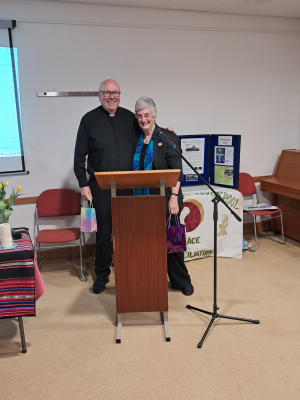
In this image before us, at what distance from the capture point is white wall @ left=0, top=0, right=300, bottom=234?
13.1ft

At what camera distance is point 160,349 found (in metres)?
2.68

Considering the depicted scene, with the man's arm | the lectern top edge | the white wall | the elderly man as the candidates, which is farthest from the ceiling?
the lectern top edge

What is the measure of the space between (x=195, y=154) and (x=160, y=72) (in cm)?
102

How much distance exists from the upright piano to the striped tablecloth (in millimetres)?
3166

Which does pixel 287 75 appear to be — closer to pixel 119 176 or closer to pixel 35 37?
pixel 35 37

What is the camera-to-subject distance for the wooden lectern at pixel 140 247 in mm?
2660

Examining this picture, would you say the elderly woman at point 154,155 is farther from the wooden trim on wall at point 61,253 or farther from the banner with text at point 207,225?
the wooden trim on wall at point 61,253

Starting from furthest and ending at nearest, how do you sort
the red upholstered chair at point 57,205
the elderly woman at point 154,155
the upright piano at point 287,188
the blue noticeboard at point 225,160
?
the upright piano at point 287,188 → the blue noticeboard at point 225,160 → the red upholstered chair at point 57,205 → the elderly woman at point 154,155

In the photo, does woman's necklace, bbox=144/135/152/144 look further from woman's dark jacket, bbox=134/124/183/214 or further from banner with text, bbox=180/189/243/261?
banner with text, bbox=180/189/243/261

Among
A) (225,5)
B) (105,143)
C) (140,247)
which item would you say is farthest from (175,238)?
(225,5)

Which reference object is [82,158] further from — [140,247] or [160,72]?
[160,72]

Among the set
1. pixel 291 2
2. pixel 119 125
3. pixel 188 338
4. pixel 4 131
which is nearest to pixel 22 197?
pixel 4 131

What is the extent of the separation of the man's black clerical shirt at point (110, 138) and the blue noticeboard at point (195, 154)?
48.9 inches

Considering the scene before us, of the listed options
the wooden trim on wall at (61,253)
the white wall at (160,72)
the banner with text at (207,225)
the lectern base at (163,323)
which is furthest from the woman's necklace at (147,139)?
the wooden trim on wall at (61,253)
